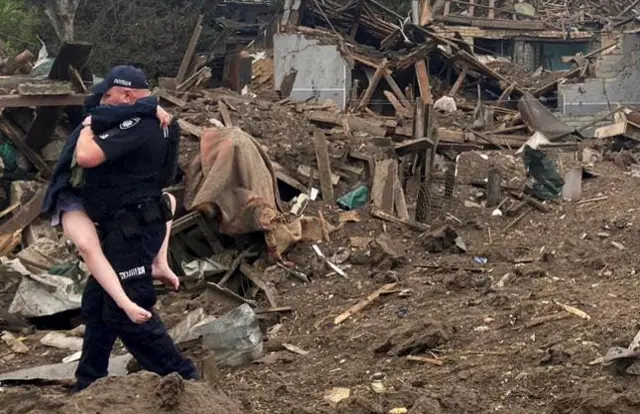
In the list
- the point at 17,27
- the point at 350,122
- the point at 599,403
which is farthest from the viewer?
the point at 17,27

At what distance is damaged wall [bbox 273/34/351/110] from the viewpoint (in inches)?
810

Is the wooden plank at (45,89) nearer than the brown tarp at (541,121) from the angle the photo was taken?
Yes

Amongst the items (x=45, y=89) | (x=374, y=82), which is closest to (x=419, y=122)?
(x=45, y=89)

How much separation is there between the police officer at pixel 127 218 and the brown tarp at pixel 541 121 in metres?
12.8

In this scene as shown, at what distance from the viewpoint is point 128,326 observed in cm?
408

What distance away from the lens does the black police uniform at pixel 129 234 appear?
395cm

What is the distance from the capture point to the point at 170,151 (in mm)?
4207

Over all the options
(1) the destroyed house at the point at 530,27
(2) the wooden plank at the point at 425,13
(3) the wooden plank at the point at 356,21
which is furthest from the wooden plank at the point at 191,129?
(1) the destroyed house at the point at 530,27

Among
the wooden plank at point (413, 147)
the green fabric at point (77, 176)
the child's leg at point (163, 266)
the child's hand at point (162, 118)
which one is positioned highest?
the child's hand at point (162, 118)

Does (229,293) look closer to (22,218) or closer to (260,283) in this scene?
(260,283)

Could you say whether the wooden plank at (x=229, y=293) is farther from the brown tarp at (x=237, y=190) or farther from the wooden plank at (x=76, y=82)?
the wooden plank at (x=76, y=82)

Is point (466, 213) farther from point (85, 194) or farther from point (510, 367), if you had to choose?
point (85, 194)

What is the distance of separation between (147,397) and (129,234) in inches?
52.7

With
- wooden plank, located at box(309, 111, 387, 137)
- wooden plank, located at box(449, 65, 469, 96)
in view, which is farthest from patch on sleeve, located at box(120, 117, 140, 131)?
wooden plank, located at box(449, 65, 469, 96)
